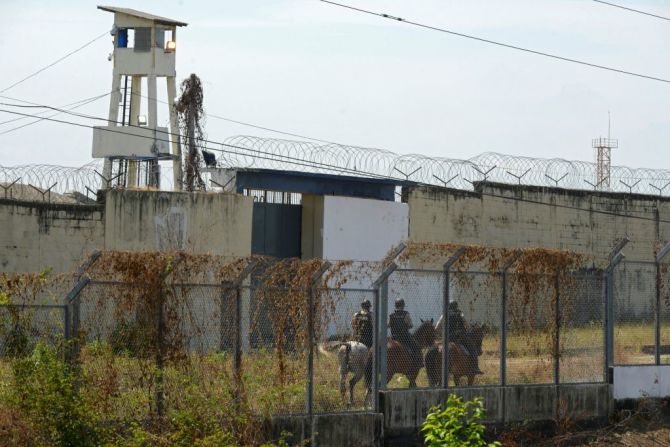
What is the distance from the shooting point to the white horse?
13664 mm

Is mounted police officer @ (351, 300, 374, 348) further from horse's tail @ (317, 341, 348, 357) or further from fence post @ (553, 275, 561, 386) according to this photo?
fence post @ (553, 275, 561, 386)

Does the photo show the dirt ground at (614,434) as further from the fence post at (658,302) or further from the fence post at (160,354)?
the fence post at (160,354)

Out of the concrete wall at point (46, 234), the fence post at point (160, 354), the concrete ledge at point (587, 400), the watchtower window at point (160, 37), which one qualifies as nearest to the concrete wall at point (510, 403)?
the concrete ledge at point (587, 400)

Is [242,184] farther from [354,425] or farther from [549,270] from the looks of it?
[354,425]

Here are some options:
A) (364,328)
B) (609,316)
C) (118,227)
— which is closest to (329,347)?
(364,328)

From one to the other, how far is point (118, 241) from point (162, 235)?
95 centimetres

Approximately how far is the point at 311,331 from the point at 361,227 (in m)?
12.8

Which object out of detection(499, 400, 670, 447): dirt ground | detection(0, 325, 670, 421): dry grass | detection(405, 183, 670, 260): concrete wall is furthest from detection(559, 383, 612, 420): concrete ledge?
detection(405, 183, 670, 260): concrete wall

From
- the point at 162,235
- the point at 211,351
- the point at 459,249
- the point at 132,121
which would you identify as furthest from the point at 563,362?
the point at 132,121

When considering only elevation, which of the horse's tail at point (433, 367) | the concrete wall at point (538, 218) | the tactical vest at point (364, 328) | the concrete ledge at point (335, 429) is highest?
the concrete wall at point (538, 218)

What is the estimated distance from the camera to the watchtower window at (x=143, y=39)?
2691cm

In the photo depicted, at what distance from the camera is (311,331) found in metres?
13.4

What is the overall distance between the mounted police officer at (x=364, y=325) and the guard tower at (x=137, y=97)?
1328 centimetres

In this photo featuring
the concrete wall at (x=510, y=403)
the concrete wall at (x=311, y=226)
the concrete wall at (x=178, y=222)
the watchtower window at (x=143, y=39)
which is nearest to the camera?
the concrete wall at (x=510, y=403)
